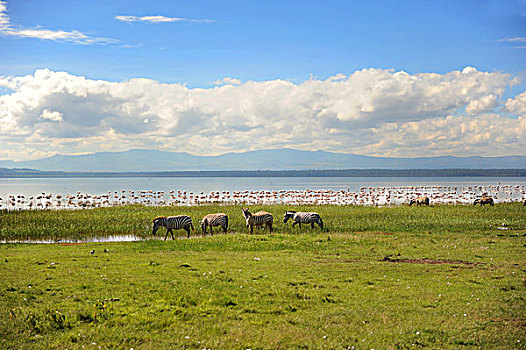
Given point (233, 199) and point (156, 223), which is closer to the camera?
point (156, 223)

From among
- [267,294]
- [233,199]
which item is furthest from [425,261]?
[233,199]

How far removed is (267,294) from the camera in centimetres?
1468

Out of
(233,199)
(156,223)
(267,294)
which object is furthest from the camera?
(233,199)

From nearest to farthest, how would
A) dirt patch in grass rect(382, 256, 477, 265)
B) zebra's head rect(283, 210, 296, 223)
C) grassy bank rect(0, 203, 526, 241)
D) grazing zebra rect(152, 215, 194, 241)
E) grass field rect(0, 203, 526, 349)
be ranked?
grass field rect(0, 203, 526, 349) → dirt patch in grass rect(382, 256, 477, 265) → grazing zebra rect(152, 215, 194, 241) → grassy bank rect(0, 203, 526, 241) → zebra's head rect(283, 210, 296, 223)

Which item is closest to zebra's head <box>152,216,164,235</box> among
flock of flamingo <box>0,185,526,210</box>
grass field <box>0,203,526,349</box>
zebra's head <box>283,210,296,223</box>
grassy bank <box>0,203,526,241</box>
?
grassy bank <box>0,203,526,241</box>

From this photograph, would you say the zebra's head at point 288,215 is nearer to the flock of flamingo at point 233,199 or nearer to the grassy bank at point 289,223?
the grassy bank at point 289,223

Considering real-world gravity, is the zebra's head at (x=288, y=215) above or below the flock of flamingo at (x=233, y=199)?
above

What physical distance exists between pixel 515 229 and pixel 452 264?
16.5 m

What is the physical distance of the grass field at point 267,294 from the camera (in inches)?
438

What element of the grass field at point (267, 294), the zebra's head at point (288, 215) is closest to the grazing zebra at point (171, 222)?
the grass field at point (267, 294)

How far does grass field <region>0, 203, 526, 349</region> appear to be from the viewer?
36.5 feet

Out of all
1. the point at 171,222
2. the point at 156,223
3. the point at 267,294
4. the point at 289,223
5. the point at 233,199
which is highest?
the point at 171,222

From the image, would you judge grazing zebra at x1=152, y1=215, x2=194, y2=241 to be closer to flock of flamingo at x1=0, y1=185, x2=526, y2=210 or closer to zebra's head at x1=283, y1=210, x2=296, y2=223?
zebra's head at x1=283, y1=210, x2=296, y2=223

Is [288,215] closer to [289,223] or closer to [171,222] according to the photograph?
[289,223]
